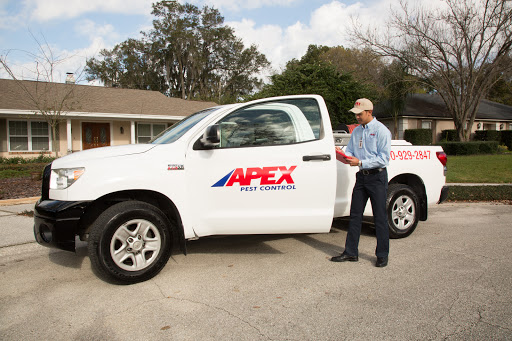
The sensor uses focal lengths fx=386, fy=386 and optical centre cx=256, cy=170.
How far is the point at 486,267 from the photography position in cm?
432

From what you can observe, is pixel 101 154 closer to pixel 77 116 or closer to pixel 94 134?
pixel 77 116

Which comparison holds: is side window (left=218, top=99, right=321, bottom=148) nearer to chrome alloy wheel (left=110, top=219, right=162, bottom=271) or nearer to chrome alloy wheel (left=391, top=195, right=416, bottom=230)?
chrome alloy wheel (left=110, top=219, right=162, bottom=271)

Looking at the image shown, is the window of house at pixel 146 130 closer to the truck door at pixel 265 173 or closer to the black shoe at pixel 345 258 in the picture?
the truck door at pixel 265 173

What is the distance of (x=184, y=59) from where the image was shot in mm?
46656

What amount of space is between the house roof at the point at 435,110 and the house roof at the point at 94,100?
17.7m

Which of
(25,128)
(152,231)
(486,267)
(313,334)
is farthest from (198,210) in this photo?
(25,128)

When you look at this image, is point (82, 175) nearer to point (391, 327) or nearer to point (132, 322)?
point (132, 322)

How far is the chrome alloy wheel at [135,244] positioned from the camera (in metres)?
3.79

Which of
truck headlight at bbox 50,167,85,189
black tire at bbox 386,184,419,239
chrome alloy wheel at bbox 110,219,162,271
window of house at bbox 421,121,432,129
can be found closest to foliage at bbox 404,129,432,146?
window of house at bbox 421,121,432,129

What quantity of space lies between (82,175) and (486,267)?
4424 millimetres

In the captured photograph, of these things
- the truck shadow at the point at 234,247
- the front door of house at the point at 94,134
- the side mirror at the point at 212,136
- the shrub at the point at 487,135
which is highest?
the shrub at the point at 487,135

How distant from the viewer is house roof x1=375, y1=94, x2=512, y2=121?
31350mm

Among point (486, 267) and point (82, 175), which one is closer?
point (82, 175)

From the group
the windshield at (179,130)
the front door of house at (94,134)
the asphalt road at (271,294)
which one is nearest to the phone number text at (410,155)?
the asphalt road at (271,294)
